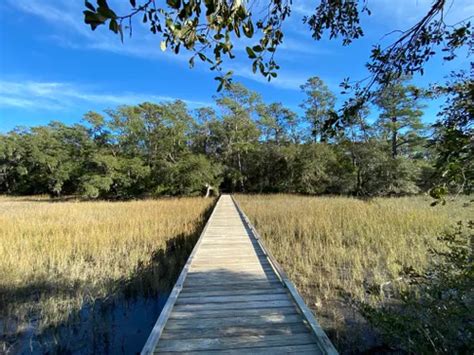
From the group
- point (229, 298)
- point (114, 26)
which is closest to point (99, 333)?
point (229, 298)

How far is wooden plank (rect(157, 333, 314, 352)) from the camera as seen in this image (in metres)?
2.09

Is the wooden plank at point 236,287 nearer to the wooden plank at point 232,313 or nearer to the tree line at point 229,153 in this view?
the wooden plank at point 232,313

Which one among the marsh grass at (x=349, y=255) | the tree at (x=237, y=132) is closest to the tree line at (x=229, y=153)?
the tree at (x=237, y=132)

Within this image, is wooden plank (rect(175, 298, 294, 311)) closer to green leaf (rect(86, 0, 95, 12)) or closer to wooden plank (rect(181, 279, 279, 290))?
wooden plank (rect(181, 279, 279, 290))

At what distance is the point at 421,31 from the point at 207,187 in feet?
72.2

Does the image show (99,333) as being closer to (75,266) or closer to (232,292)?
(232,292)

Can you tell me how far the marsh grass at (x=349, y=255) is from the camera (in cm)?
347

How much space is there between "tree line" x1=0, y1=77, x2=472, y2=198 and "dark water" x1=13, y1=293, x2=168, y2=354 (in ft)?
56.9

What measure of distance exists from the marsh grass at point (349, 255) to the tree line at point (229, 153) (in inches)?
434

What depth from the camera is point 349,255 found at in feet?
18.8

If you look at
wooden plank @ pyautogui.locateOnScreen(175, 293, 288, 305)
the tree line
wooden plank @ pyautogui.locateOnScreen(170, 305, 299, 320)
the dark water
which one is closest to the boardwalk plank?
wooden plank @ pyautogui.locateOnScreen(170, 305, 299, 320)

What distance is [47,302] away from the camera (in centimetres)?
381

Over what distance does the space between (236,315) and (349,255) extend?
13.0ft

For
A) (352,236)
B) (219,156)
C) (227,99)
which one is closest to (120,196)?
(219,156)
